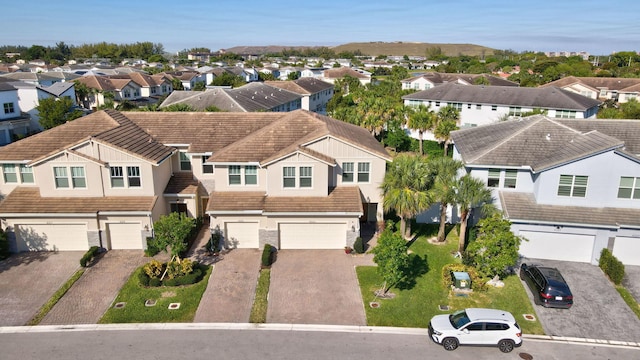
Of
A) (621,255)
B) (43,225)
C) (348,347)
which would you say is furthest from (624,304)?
(43,225)

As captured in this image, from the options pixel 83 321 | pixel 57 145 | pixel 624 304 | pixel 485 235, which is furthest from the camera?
pixel 57 145

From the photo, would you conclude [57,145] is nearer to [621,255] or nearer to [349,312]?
[349,312]

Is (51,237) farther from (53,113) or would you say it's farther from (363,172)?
(53,113)

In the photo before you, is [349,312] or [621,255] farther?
[621,255]

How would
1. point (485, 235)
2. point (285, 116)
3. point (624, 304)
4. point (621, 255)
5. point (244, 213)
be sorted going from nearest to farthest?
point (624, 304) < point (485, 235) < point (621, 255) < point (244, 213) < point (285, 116)

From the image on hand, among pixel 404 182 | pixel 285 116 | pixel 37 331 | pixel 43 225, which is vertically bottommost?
pixel 37 331

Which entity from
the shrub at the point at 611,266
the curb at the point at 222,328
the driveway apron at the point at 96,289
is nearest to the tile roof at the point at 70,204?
the driveway apron at the point at 96,289

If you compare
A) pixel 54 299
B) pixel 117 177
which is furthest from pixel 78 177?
pixel 54 299
